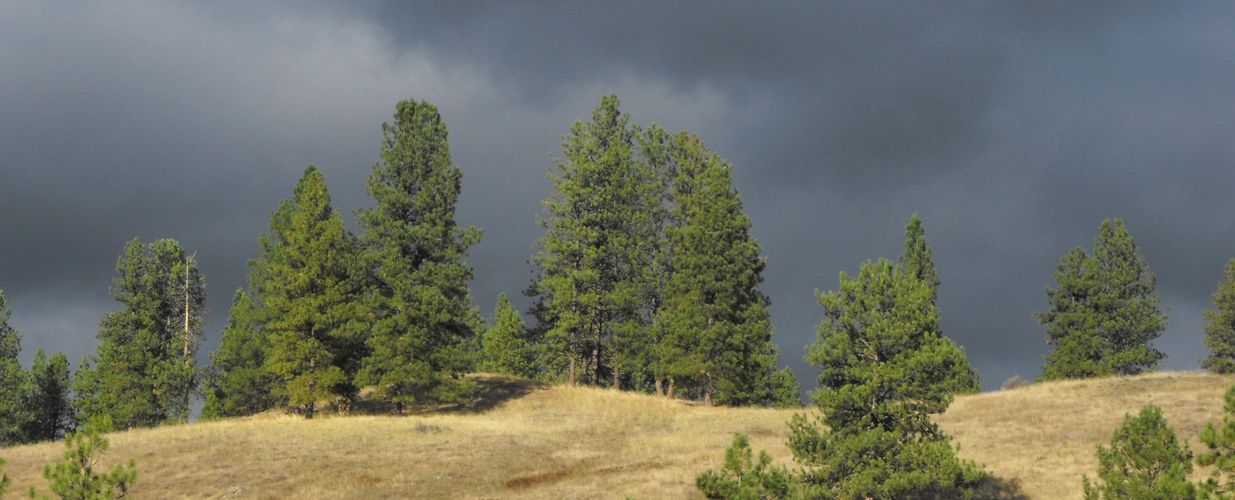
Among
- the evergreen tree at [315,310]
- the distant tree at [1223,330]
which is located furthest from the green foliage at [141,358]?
the distant tree at [1223,330]

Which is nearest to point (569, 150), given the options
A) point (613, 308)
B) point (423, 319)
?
point (613, 308)

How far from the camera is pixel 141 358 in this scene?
57750 mm

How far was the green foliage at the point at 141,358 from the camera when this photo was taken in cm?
5756

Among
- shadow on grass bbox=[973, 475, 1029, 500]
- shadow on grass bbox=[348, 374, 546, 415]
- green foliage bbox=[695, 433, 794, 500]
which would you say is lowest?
shadow on grass bbox=[973, 475, 1029, 500]

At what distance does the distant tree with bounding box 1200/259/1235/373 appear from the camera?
58.8 metres

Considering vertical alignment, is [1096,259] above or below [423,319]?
above

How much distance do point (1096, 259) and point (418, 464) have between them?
50.9 metres

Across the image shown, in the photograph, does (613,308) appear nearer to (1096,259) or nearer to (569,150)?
(569,150)

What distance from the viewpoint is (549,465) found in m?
36.7

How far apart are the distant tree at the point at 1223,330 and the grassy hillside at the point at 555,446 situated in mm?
7902

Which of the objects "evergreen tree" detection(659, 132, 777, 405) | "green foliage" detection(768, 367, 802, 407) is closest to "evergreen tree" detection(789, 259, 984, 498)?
"evergreen tree" detection(659, 132, 777, 405)

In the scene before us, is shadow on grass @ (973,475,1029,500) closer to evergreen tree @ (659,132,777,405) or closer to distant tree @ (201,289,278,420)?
evergreen tree @ (659,132,777,405)

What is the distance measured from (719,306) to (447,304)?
15190 millimetres

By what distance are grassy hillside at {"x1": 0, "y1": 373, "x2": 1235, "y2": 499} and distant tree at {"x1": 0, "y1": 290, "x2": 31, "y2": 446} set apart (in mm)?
22292
